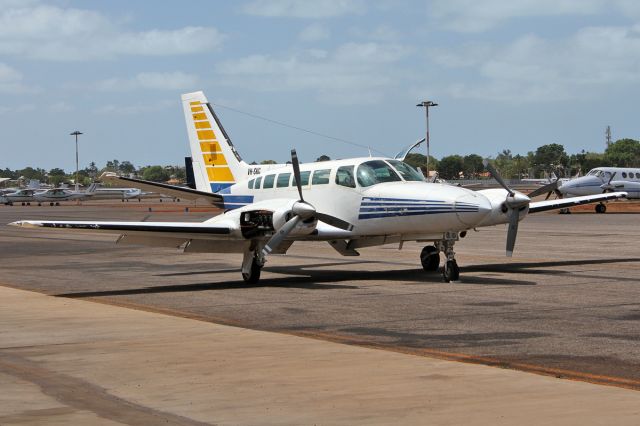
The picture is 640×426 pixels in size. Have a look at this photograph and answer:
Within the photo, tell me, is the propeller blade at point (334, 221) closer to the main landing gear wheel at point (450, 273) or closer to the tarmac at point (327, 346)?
the tarmac at point (327, 346)

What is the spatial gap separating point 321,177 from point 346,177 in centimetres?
87

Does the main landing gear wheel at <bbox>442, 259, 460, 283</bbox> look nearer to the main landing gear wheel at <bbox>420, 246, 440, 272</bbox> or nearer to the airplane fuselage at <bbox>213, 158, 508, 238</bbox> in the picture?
the airplane fuselage at <bbox>213, 158, 508, 238</bbox>

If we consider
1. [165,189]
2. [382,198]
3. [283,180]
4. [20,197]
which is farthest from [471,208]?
[20,197]

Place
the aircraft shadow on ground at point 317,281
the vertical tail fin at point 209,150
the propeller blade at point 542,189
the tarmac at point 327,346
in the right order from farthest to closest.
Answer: the vertical tail fin at point 209,150
the propeller blade at point 542,189
the aircraft shadow on ground at point 317,281
the tarmac at point 327,346

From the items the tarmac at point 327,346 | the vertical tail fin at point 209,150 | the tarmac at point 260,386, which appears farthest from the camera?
the vertical tail fin at point 209,150

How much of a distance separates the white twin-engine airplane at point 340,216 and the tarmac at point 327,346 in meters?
1.09

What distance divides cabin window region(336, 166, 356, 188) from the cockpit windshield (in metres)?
1.09

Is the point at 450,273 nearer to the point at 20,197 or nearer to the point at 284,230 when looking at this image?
the point at 284,230

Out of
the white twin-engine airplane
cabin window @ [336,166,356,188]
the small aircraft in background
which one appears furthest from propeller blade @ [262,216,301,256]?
the small aircraft in background

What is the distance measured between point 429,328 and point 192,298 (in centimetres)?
750

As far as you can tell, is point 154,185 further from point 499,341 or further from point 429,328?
point 499,341

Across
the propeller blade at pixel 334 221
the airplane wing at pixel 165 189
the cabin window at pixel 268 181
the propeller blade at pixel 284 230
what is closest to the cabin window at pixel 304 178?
the cabin window at pixel 268 181

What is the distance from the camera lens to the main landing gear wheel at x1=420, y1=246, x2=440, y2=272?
26797 millimetres

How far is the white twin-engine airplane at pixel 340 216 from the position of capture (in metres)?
23.3
